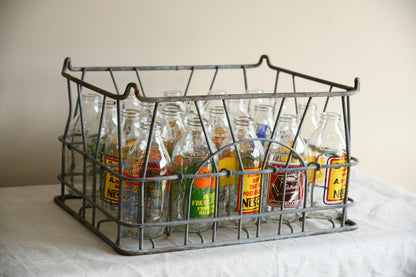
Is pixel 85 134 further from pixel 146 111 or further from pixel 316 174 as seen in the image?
pixel 316 174

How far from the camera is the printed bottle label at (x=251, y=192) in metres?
0.90

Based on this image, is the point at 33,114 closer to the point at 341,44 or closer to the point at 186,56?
the point at 186,56

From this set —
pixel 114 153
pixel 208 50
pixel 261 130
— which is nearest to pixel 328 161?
pixel 261 130

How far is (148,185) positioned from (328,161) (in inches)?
13.3

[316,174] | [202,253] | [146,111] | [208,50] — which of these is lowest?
[202,253]

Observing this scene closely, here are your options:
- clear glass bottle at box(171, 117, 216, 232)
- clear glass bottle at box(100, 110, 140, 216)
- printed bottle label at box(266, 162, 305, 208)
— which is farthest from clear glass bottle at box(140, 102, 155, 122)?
printed bottle label at box(266, 162, 305, 208)

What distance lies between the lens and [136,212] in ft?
2.78

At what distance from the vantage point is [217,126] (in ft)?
3.37

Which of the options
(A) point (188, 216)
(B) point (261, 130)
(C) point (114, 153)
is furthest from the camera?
(B) point (261, 130)

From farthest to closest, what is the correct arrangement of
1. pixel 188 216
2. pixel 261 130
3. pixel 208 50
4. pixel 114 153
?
pixel 208 50 < pixel 261 130 < pixel 114 153 < pixel 188 216

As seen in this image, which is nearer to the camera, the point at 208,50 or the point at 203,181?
the point at 203,181

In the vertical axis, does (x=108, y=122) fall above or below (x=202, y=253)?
above

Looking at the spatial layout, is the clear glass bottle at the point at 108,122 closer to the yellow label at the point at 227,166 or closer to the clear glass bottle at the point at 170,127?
the clear glass bottle at the point at 170,127

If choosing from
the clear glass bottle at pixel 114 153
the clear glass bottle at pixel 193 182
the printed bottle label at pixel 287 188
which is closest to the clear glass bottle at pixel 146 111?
the clear glass bottle at pixel 114 153
